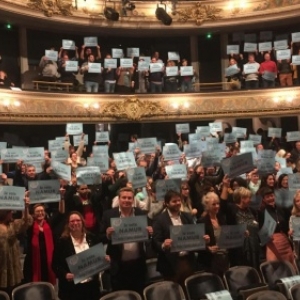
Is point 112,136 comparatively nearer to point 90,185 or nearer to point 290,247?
point 90,185

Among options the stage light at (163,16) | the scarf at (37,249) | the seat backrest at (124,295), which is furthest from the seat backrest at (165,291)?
the stage light at (163,16)

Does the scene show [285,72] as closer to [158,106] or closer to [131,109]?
[158,106]

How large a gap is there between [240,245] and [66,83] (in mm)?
11554

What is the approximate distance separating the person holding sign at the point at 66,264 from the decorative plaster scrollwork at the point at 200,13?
14.5m

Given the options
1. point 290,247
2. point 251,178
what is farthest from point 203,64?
point 290,247

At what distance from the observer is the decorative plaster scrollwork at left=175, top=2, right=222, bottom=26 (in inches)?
722

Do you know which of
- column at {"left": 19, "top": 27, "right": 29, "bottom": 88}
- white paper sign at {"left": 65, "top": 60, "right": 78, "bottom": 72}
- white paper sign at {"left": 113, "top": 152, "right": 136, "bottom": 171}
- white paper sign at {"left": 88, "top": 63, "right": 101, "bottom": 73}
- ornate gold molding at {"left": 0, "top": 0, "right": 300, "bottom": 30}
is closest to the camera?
white paper sign at {"left": 113, "top": 152, "right": 136, "bottom": 171}

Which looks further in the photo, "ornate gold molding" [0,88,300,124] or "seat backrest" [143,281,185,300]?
"ornate gold molding" [0,88,300,124]

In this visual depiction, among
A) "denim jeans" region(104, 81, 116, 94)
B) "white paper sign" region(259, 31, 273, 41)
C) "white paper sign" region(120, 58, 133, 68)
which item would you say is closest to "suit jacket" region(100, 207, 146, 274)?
"white paper sign" region(120, 58, 133, 68)

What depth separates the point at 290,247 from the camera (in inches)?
233

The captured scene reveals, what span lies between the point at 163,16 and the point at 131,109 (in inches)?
128

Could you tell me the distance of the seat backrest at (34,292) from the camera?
15.9 ft

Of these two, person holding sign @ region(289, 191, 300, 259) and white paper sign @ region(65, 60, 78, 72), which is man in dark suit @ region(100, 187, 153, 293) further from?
white paper sign @ region(65, 60, 78, 72)

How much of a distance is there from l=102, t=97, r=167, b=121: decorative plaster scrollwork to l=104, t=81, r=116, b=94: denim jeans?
485mm
